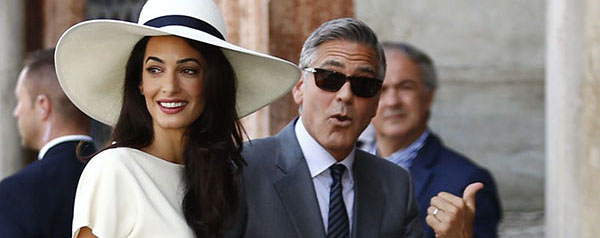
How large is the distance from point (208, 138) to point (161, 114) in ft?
0.57

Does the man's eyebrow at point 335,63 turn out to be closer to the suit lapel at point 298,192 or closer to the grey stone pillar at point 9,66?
the suit lapel at point 298,192

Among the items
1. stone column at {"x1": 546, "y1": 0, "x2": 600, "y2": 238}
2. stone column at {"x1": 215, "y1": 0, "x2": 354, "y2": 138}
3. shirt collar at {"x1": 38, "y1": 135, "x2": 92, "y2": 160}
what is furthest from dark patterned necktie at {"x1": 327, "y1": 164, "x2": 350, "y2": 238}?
stone column at {"x1": 215, "y1": 0, "x2": 354, "y2": 138}

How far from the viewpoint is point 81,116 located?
4930 millimetres

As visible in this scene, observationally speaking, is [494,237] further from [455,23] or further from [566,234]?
[455,23]

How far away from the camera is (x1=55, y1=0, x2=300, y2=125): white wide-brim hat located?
326 centimetres

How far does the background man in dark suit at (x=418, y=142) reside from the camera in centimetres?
478

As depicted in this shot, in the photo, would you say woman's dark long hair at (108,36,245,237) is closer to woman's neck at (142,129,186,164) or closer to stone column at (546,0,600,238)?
woman's neck at (142,129,186,164)

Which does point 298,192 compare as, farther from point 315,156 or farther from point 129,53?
point 129,53

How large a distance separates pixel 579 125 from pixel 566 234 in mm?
570

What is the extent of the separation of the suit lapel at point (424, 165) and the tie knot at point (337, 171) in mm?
1315

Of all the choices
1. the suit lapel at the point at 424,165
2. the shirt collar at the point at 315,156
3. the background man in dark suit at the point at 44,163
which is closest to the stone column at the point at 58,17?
the background man in dark suit at the point at 44,163

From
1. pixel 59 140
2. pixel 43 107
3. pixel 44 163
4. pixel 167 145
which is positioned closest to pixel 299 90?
pixel 167 145

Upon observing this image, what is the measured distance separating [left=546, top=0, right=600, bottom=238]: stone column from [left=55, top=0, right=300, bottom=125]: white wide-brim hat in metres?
2.04

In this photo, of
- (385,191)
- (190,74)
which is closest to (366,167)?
(385,191)
